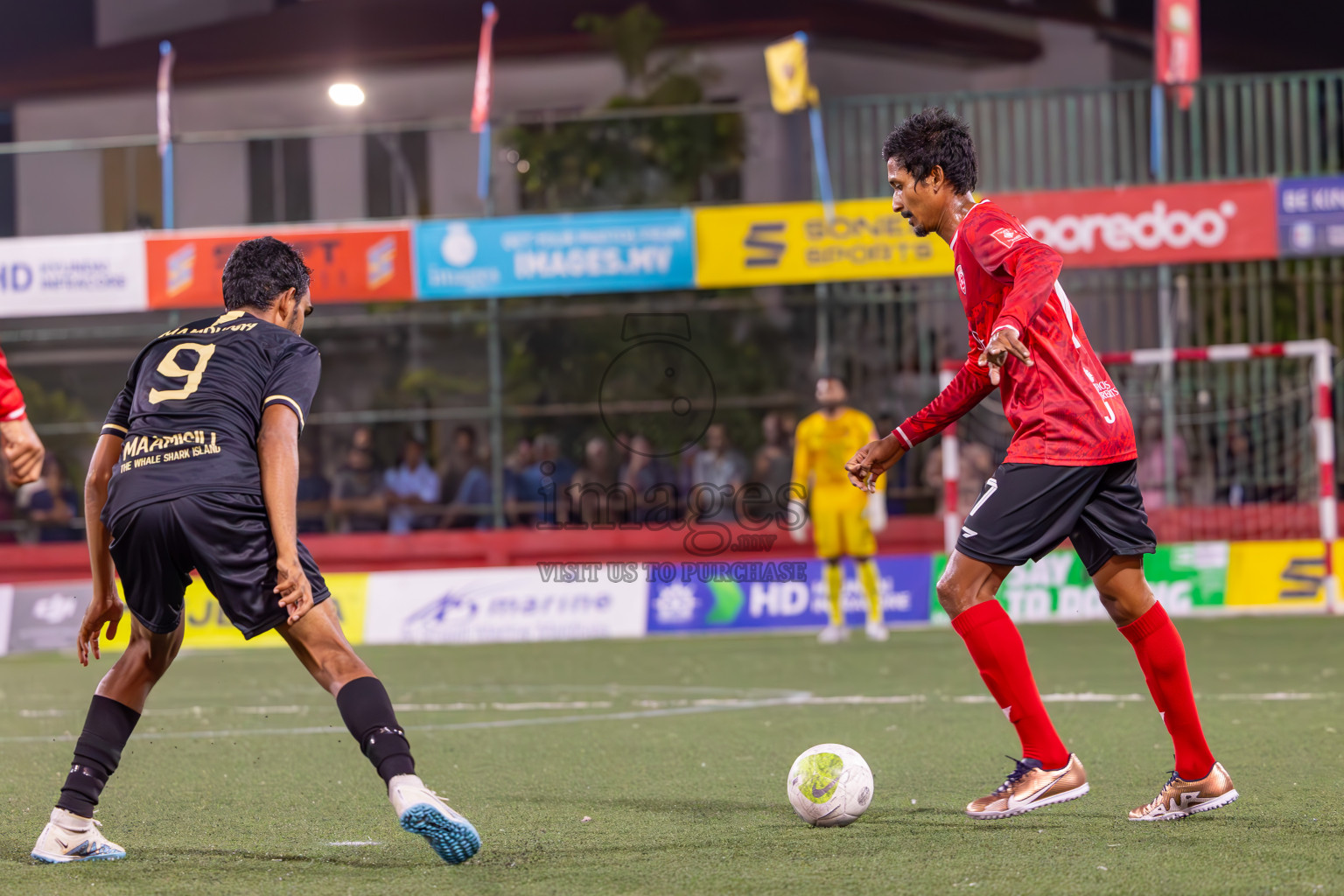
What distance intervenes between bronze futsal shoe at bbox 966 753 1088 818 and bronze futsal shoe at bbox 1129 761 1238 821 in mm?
224

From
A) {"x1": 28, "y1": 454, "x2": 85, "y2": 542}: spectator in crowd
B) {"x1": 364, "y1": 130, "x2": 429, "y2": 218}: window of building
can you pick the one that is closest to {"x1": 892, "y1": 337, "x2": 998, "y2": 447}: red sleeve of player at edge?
{"x1": 28, "y1": 454, "x2": 85, "y2": 542}: spectator in crowd

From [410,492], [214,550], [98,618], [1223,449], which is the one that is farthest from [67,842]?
[1223,449]

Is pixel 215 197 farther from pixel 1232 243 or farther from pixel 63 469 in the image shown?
pixel 1232 243

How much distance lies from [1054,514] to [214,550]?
259cm

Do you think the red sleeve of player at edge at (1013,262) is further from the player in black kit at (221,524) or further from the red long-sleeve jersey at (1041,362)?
the player in black kit at (221,524)

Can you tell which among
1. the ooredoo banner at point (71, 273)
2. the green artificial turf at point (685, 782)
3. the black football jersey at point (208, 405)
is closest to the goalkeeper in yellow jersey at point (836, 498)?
the green artificial turf at point (685, 782)

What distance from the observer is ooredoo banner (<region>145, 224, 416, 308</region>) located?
1650 cm

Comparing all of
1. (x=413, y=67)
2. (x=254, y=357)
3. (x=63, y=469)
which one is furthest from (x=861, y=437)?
(x=413, y=67)

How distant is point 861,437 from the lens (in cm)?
1323

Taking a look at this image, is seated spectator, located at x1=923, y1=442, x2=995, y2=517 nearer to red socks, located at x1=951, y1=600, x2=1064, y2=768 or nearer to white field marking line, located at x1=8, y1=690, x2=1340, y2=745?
white field marking line, located at x1=8, y1=690, x2=1340, y2=745

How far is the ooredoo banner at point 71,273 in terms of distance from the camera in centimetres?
1673

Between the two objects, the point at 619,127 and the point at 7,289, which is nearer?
the point at 7,289

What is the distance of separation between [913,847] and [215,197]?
22.2m

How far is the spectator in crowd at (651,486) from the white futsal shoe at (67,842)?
1240cm
